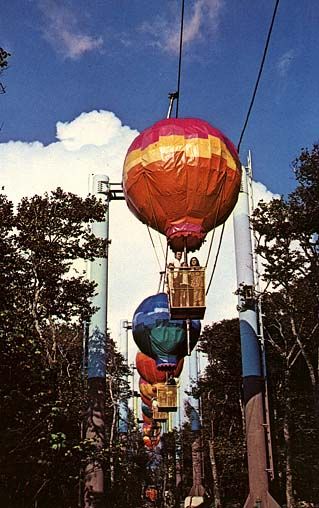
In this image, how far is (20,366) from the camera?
34.7ft

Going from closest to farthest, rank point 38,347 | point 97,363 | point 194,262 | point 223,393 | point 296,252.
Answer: point 194,262
point 38,347
point 296,252
point 97,363
point 223,393

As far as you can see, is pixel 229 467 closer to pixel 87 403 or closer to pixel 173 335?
pixel 87 403

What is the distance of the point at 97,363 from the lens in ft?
63.1

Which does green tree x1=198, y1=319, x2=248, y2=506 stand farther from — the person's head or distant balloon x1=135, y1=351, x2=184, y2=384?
the person's head

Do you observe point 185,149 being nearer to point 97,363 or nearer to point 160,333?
point 160,333

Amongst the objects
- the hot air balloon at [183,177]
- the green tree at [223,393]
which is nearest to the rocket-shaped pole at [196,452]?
the green tree at [223,393]

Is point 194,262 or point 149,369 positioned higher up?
point 149,369

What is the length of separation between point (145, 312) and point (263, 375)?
6376 millimetres

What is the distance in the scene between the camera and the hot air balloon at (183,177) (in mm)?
9273

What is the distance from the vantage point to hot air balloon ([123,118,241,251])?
9.27 m

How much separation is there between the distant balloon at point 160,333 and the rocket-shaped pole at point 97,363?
5.36ft

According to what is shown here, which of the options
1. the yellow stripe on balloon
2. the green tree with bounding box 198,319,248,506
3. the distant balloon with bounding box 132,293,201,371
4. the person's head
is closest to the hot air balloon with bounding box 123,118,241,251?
the yellow stripe on balloon

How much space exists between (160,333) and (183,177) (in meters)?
7.41

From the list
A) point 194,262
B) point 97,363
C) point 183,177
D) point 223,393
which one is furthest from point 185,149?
point 223,393
